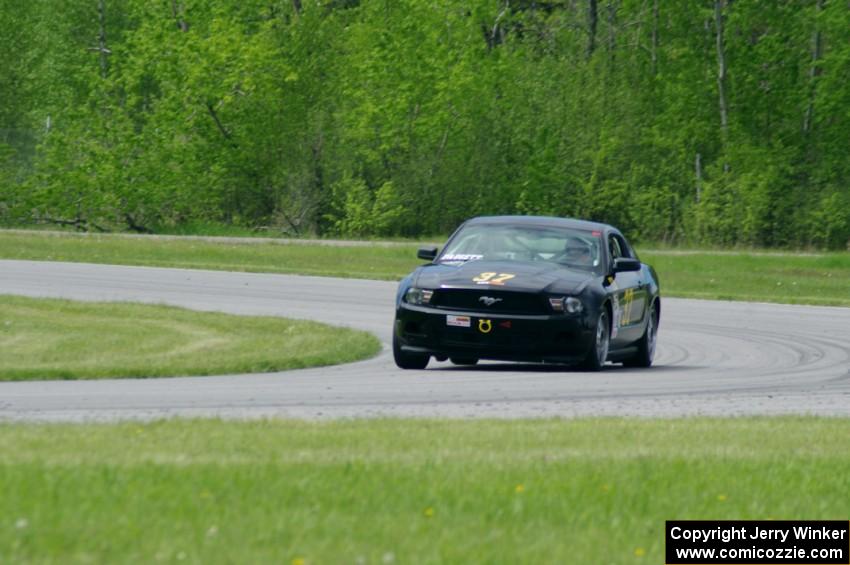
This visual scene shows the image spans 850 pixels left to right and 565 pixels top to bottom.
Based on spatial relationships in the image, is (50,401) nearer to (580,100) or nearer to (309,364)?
(309,364)

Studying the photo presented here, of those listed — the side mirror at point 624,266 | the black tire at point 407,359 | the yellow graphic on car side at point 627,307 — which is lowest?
the black tire at point 407,359

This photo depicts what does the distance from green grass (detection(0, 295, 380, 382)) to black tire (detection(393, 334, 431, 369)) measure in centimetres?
91

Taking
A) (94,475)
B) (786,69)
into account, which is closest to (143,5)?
(786,69)

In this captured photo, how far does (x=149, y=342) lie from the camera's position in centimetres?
1797

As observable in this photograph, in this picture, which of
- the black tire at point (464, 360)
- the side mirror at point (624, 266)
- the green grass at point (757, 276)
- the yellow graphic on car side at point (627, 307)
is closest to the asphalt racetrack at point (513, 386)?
the black tire at point (464, 360)

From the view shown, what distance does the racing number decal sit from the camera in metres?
15.3

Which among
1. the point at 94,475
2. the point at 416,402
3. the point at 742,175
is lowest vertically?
the point at 742,175

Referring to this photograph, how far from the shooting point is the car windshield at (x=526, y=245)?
16406 mm

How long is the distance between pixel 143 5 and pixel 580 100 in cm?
1373

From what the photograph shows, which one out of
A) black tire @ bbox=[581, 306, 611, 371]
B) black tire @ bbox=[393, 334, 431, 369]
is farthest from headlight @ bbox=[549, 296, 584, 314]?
black tire @ bbox=[393, 334, 431, 369]

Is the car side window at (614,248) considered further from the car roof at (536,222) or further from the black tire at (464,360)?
the black tire at (464,360)

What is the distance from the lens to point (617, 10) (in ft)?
182

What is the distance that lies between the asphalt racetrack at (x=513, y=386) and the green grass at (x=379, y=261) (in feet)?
24.9

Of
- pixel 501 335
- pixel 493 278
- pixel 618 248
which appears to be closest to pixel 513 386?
pixel 501 335
